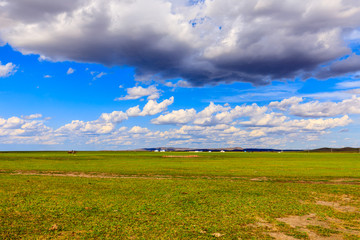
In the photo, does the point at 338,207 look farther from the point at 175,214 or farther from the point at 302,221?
the point at 175,214

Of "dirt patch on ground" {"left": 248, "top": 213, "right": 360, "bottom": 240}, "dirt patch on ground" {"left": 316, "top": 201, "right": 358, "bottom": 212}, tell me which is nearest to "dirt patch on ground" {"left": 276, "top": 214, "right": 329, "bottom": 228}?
"dirt patch on ground" {"left": 248, "top": 213, "right": 360, "bottom": 240}

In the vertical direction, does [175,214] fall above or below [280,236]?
above

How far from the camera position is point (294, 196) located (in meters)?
20.5

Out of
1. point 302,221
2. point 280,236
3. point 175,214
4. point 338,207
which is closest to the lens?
point 280,236

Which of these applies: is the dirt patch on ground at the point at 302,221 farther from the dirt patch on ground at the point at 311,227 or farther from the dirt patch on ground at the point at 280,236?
the dirt patch on ground at the point at 280,236

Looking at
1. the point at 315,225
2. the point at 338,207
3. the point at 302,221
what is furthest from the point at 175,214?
the point at 338,207

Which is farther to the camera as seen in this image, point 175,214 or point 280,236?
point 175,214

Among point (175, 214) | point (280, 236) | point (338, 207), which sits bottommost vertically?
point (338, 207)

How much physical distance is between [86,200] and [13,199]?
4.65m

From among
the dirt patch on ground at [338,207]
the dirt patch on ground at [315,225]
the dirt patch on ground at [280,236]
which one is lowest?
the dirt patch on ground at [338,207]

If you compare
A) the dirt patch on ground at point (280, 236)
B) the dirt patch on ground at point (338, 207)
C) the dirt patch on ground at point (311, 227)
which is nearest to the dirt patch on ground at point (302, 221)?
the dirt patch on ground at point (311, 227)

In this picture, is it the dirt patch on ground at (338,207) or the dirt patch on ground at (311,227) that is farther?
the dirt patch on ground at (338,207)

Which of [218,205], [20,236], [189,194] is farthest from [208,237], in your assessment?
[189,194]

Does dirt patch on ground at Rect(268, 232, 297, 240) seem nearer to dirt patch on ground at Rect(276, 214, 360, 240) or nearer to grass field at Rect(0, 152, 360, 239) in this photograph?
grass field at Rect(0, 152, 360, 239)
